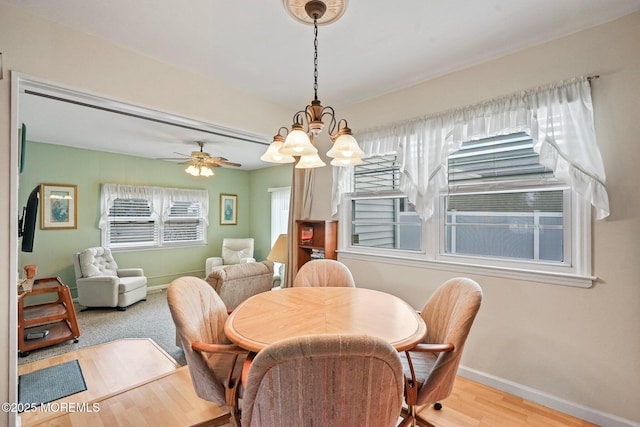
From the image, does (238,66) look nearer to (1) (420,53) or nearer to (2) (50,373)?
(1) (420,53)

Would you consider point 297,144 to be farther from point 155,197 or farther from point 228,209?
point 228,209

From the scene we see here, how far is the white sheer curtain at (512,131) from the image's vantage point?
5.74ft

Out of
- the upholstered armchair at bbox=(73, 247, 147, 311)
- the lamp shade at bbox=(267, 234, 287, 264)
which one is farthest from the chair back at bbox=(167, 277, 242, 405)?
the upholstered armchair at bbox=(73, 247, 147, 311)

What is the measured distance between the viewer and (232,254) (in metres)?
5.78

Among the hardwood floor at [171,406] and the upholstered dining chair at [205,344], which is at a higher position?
the upholstered dining chair at [205,344]

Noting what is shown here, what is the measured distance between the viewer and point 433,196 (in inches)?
94.3

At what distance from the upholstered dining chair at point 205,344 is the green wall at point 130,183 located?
4168mm

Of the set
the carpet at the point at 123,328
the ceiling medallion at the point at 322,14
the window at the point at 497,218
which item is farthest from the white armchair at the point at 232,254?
the ceiling medallion at the point at 322,14

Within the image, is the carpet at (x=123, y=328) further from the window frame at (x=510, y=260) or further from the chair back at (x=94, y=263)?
the window frame at (x=510, y=260)

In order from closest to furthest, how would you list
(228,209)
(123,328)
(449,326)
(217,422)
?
1. (449,326)
2. (217,422)
3. (123,328)
4. (228,209)

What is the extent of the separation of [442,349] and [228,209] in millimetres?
5744

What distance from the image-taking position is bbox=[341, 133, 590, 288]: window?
191 centimetres

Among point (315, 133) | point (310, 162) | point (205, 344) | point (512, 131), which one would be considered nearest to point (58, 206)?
point (205, 344)

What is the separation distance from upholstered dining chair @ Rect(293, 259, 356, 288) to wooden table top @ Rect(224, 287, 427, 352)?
0.41 meters
